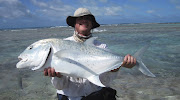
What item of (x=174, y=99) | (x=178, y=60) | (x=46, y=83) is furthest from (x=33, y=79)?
(x=178, y=60)

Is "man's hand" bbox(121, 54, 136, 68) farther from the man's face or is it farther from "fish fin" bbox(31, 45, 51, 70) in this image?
"fish fin" bbox(31, 45, 51, 70)

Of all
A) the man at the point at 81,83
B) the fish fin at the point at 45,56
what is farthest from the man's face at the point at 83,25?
the fish fin at the point at 45,56

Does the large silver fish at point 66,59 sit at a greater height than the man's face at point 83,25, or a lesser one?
lesser

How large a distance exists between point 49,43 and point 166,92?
348cm

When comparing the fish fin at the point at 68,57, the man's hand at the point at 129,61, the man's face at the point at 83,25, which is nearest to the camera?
the fish fin at the point at 68,57

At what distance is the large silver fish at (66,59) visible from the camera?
219cm

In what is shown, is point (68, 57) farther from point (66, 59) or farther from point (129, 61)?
point (129, 61)

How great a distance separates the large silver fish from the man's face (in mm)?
355

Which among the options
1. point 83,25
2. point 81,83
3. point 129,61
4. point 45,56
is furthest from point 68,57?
point 129,61

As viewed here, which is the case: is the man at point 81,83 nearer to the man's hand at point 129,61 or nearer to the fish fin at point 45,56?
the man's hand at point 129,61

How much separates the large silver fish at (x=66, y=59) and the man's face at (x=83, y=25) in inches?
14.0

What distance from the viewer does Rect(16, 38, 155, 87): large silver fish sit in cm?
219

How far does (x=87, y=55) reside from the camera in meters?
2.31

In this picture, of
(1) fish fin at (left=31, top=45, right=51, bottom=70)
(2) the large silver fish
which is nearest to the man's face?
(2) the large silver fish
